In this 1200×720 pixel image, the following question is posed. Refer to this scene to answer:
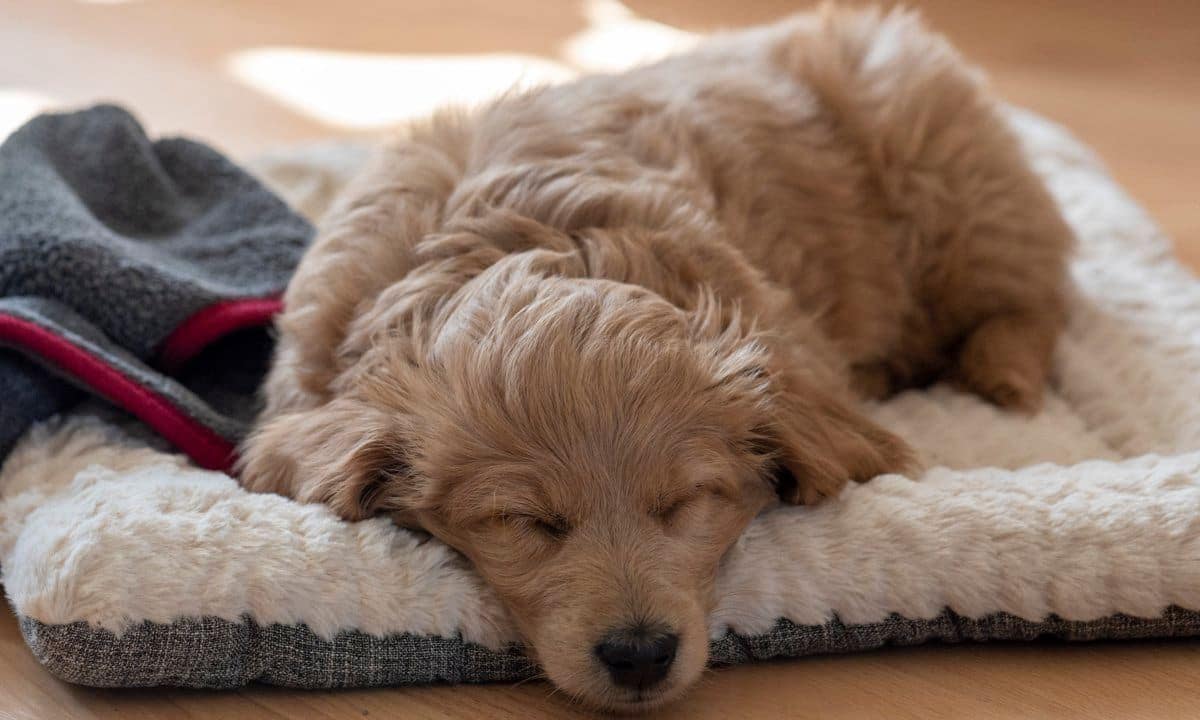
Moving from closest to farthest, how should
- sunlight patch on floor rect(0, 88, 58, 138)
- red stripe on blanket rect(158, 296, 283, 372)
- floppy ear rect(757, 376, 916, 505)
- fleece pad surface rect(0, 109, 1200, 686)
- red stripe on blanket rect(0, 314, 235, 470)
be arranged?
fleece pad surface rect(0, 109, 1200, 686) → floppy ear rect(757, 376, 916, 505) → red stripe on blanket rect(0, 314, 235, 470) → red stripe on blanket rect(158, 296, 283, 372) → sunlight patch on floor rect(0, 88, 58, 138)

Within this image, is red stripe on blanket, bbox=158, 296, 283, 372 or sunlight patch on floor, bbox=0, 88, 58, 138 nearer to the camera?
red stripe on blanket, bbox=158, 296, 283, 372

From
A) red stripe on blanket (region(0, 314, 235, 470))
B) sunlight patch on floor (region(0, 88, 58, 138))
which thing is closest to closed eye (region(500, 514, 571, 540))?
red stripe on blanket (region(0, 314, 235, 470))

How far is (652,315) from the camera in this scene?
190 cm

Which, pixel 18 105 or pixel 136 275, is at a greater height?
pixel 136 275

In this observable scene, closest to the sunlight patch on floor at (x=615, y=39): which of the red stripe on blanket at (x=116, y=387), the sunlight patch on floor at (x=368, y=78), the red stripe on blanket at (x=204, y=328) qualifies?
the sunlight patch on floor at (x=368, y=78)

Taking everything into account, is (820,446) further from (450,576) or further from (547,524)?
(450,576)

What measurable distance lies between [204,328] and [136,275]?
6.2 inches

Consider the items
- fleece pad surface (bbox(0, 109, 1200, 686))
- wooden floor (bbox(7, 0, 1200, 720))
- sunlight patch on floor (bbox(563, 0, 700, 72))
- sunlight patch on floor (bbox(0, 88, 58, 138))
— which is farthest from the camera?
sunlight patch on floor (bbox(563, 0, 700, 72))

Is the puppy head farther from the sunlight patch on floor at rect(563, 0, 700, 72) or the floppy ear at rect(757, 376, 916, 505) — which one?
the sunlight patch on floor at rect(563, 0, 700, 72)

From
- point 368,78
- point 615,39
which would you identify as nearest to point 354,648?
point 368,78

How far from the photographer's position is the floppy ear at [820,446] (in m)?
1.99

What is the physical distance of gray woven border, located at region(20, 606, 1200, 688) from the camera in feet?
6.01

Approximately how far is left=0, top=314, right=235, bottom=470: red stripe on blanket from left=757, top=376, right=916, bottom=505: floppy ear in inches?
37.5

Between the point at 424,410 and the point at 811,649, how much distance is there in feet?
2.23
